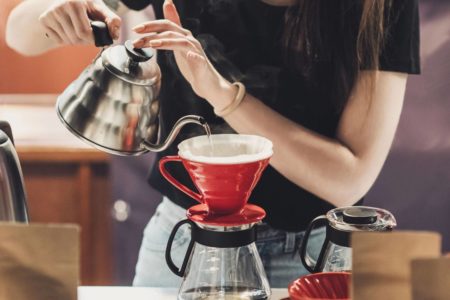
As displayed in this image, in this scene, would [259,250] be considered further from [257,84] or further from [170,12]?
[170,12]

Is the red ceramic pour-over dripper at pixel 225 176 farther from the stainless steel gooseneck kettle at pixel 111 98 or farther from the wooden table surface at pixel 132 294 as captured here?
the wooden table surface at pixel 132 294

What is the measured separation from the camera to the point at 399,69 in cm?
143

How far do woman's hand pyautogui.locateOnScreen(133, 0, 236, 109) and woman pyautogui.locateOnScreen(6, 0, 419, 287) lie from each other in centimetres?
2

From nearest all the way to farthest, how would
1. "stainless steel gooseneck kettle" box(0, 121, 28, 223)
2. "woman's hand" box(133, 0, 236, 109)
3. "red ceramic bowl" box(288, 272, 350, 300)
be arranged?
"red ceramic bowl" box(288, 272, 350, 300) < "stainless steel gooseneck kettle" box(0, 121, 28, 223) < "woman's hand" box(133, 0, 236, 109)

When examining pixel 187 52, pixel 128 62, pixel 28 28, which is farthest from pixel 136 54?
pixel 28 28

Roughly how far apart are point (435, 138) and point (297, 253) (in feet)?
1.48

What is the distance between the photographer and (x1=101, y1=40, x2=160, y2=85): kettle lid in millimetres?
1119

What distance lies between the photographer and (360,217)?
1.04 m

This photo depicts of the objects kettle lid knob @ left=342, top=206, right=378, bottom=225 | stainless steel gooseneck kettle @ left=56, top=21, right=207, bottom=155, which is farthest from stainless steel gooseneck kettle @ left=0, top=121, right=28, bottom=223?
kettle lid knob @ left=342, top=206, right=378, bottom=225

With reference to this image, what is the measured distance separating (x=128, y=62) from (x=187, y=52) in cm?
15

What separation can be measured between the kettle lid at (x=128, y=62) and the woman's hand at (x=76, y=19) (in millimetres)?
72

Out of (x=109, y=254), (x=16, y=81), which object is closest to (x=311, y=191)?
(x=109, y=254)

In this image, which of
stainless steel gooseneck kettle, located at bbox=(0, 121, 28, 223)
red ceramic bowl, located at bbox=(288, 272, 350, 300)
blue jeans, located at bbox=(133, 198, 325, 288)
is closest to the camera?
red ceramic bowl, located at bbox=(288, 272, 350, 300)

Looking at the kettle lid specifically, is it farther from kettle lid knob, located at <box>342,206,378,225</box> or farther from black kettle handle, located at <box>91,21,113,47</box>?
kettle lid knob, located at <box>342,206,378,225</box>
